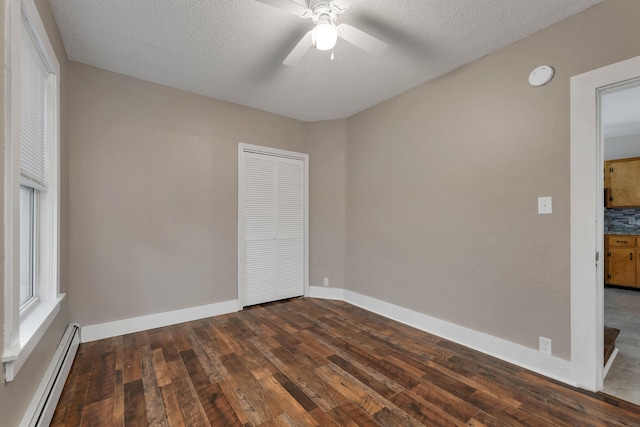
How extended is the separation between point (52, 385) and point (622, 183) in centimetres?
752

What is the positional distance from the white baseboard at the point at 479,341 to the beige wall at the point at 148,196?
1797 millimetres

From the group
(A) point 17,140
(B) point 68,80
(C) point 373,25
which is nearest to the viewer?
(A) point 17,140

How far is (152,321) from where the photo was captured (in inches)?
113

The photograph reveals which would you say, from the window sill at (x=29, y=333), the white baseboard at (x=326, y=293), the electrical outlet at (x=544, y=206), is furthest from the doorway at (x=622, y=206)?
the window sill at (x=29, y=333)

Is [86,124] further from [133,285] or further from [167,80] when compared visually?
[133,285]

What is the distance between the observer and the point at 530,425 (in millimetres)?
1558

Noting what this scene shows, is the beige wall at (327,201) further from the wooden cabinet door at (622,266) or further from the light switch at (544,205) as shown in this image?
the wooden cabinet door at (622,266)

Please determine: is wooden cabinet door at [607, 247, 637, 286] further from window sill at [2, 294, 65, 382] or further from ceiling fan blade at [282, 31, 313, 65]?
window sill at [2, 294, 65, 382]

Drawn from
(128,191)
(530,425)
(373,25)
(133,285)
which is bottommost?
(530,425)

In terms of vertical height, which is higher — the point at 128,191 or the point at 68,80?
the point at 68,80

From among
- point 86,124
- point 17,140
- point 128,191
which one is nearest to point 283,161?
point 128,191

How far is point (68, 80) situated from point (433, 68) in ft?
10.9

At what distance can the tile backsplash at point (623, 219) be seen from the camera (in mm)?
4832

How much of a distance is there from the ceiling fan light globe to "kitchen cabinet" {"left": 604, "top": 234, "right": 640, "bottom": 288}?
19.3 ft
